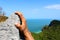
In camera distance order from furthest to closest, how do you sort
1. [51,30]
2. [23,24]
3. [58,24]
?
[58,24], [51,30], [23,24]

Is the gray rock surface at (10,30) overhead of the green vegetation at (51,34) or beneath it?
overhead

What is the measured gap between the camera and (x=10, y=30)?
4.36m

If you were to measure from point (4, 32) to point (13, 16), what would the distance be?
29cm

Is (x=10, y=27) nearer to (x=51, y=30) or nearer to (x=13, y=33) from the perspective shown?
(x=13, y=33)

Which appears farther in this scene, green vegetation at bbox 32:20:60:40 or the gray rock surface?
green vegetation at bbox 32:20:60:40

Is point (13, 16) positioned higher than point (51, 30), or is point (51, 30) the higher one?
point (13, 16)

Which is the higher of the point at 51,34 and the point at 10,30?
the point at 10,30

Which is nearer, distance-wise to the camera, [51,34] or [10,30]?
[10,30]

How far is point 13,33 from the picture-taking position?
4340mm

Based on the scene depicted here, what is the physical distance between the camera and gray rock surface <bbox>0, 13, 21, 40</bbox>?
4336 millimetres

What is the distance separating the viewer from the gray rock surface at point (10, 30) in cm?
434

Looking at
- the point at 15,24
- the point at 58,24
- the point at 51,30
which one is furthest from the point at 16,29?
the point at 58,24

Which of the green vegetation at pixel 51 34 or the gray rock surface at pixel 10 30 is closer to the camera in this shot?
the gray rock surface at pixel 10 30

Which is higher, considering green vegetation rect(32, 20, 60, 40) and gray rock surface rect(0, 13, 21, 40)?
gray rock surface rect(0, 13, 21, 40)
